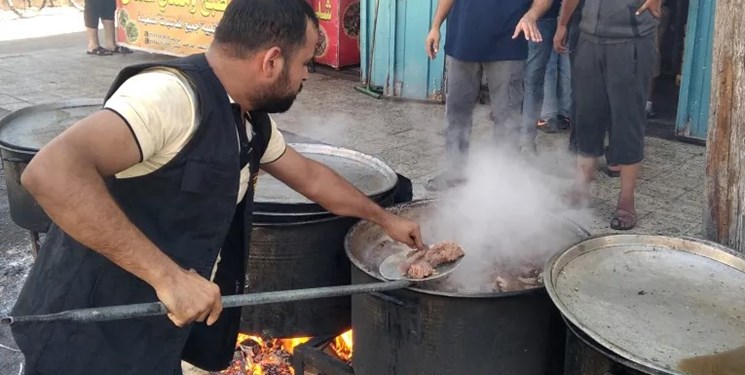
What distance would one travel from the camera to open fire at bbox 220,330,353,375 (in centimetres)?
361

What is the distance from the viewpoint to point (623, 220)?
4.80 metres

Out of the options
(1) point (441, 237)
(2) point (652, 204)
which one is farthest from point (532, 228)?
(2) point (652, 204)

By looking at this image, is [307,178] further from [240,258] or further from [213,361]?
[213,361]

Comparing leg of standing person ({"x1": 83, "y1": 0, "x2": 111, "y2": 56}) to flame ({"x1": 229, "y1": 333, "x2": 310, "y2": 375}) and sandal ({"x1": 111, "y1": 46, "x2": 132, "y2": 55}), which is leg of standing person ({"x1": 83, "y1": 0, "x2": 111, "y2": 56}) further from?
flame ({"x1": 229, "y1": 333, "x2": 310, "y2": 375})

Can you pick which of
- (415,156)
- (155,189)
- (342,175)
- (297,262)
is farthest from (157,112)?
(415,156)

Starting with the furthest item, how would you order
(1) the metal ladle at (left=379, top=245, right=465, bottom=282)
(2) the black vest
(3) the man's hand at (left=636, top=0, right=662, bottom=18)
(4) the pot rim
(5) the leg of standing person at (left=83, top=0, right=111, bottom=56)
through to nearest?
(5) the leg of standing person at (left=83, top=0, right=111, bottom=56), (3) the man's hand at (left=636, top=0, right=662, bottom=18), (1) the metal ladle at (left=379, top=245, right=465, bottom=282), (4) the pot rim, (2) the black vest

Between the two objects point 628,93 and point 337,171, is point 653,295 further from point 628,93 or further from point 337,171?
point 628,93

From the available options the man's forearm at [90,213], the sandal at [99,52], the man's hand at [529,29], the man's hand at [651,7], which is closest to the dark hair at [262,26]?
the man's forearm at [90,213]

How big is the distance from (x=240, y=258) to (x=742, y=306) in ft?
5.80

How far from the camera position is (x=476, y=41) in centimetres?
514

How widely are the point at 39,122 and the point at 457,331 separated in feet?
10.5

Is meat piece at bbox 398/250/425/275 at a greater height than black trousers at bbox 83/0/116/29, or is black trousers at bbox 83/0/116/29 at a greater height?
black trousers at bbox 83/0/116/29

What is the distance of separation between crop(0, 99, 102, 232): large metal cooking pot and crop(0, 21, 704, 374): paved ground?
573mm

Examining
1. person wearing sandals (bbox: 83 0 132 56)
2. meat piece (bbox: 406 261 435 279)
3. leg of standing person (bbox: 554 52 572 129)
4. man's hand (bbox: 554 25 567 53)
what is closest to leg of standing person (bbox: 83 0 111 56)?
person wearing sandals (bbox: 83 0 132 56)
